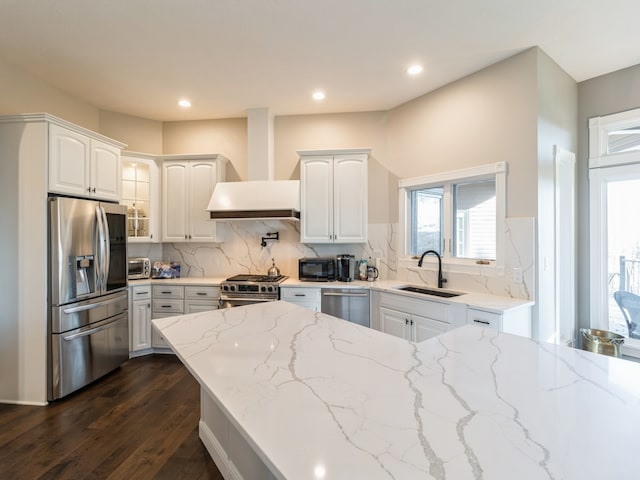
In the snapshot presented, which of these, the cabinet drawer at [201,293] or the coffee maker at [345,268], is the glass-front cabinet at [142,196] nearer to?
the cabinet drawer at [201,293]

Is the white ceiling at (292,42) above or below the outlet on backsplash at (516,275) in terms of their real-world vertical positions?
above

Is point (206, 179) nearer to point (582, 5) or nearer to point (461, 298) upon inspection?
point (461, 298)

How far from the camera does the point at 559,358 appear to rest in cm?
127

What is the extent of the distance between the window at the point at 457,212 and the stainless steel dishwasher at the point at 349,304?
83cm

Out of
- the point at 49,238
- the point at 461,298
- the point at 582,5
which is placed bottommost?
the point at 461,298

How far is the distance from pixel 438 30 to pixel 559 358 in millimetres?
2371

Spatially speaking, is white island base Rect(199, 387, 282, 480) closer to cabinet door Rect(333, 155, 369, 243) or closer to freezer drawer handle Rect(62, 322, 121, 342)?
freezer drawer handle Rect(62, 322, 121, 342)

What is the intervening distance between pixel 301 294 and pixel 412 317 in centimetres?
118

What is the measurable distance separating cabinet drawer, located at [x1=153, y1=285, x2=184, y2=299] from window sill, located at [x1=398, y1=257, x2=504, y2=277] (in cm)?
258

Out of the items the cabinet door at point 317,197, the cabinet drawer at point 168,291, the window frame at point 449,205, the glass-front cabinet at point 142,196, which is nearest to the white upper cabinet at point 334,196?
the cabinet door at point 317,197

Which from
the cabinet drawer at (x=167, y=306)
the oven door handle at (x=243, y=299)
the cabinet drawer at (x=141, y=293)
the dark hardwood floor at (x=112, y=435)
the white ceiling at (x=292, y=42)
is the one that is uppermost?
the white ceiling at (x=292, y=42)

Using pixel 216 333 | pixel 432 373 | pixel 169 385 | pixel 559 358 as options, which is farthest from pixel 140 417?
pixel 559 358

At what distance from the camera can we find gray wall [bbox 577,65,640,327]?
10.0ft

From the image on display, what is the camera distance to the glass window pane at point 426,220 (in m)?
3.53
